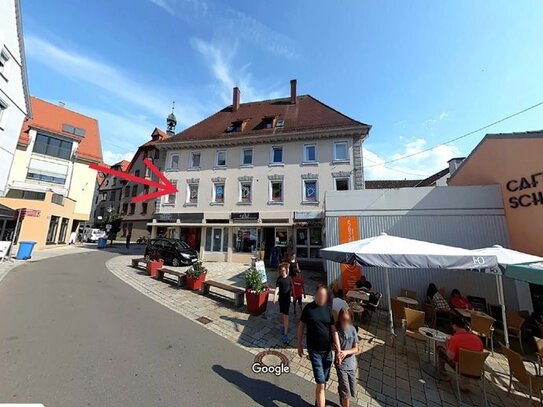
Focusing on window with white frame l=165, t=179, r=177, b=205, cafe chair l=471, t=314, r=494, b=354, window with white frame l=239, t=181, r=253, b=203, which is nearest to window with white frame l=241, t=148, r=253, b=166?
window with white frame l=239, t=181, r=253, b=203

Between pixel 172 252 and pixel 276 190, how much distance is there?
8.88 metres

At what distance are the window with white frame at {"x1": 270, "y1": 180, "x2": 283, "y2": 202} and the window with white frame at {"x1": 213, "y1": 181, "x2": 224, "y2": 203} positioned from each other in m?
4.34

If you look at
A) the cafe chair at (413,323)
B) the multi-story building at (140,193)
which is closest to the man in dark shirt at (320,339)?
the cafe chair at (413,323)

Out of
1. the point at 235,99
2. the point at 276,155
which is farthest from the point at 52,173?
the point at 276,155

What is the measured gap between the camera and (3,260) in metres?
13.7

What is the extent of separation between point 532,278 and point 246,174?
16959mm

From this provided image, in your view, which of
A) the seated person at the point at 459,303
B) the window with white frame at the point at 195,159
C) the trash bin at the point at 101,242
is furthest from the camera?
the trash bin at the point at 101,242

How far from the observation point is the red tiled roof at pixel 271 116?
1888cm

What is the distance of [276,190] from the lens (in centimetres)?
1872

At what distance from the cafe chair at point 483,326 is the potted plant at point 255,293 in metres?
5.63

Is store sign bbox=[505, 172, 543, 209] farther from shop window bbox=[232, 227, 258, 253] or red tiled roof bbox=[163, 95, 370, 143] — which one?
shop window bbox=[232, 227, 258, 253]

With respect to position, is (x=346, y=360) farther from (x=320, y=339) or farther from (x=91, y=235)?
(x=91, y=235)

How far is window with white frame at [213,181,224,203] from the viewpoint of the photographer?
19656mm

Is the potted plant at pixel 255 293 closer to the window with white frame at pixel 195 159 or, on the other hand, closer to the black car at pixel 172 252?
the black car at pixel 172 252
